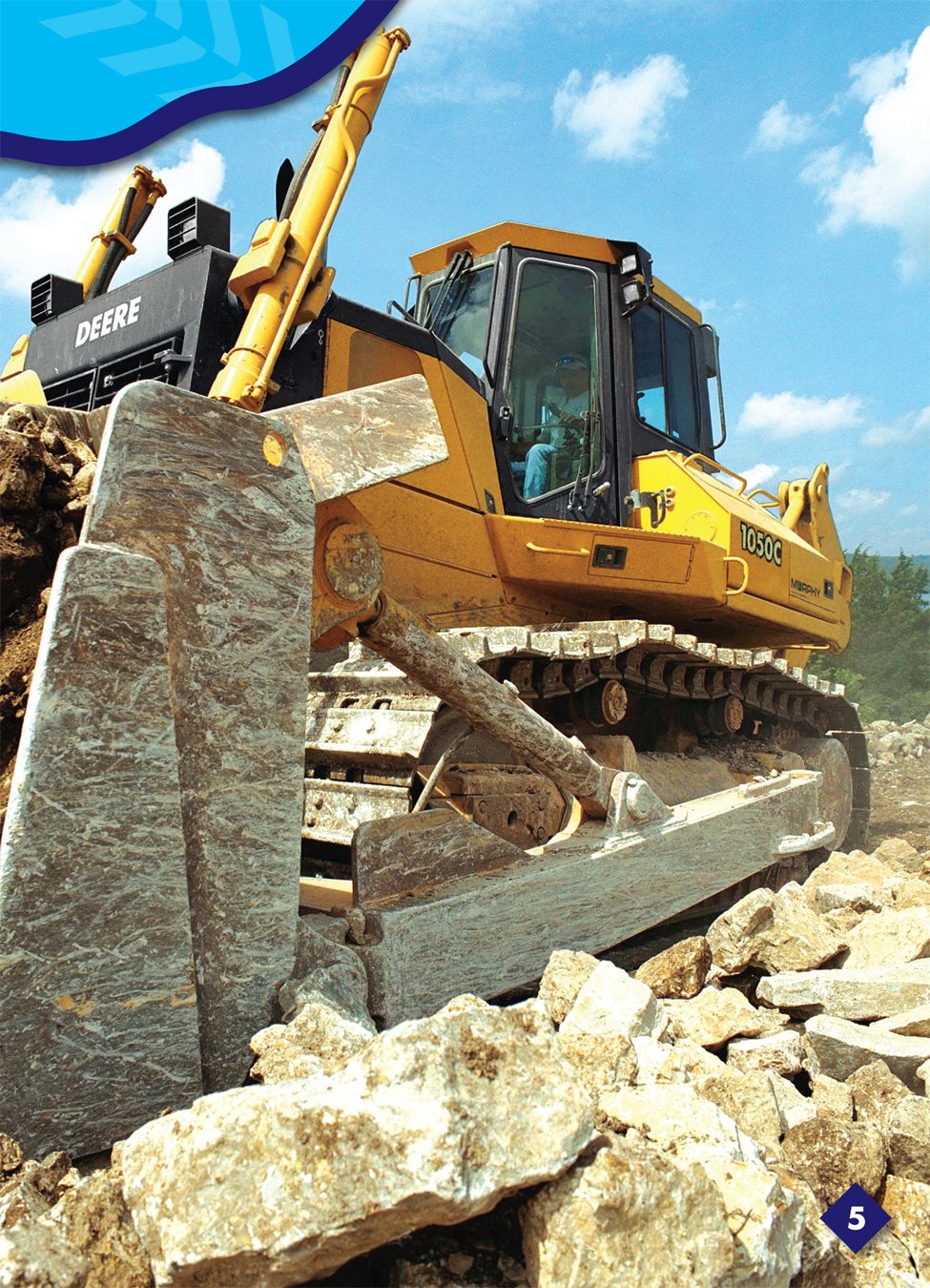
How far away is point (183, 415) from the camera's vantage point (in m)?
1.94

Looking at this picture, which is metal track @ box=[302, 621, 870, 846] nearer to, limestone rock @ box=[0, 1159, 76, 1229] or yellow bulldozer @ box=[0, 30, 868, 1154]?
yellow bulldozer @ box=[0, 30, 868, 1154]

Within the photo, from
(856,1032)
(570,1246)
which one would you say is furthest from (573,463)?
(570,1246)

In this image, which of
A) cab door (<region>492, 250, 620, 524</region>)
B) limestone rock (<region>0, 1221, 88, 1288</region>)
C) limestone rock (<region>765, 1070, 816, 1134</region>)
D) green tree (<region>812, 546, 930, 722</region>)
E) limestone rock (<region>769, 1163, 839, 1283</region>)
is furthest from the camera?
green tree (<region>812, 546, 930, 722</region>)

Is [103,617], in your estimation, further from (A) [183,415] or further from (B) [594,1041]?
(B) [594,1041]

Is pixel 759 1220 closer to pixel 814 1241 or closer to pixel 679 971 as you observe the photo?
pixel 814 1241

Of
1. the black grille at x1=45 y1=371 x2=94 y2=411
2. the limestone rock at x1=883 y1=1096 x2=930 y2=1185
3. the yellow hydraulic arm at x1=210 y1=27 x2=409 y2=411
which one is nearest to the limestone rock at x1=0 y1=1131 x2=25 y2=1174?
the limestone rock at x1=883 y1=1096 x2=930 y2=1185

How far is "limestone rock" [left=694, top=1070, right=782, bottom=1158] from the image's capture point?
2.00m

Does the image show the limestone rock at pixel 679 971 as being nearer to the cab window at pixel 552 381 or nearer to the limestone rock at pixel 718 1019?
the limestone rock at pixel 718 1019

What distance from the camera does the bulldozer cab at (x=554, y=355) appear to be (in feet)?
15.9

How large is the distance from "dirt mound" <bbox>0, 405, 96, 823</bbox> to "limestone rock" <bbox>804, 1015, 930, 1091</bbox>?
2.00 meters

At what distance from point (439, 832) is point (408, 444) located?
3.49ft

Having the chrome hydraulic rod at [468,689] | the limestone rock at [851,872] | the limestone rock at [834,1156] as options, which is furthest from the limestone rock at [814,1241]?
the limestone rock at [851,872]

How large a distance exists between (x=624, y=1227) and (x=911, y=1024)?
1.69 m

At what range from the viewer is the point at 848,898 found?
4.07m
